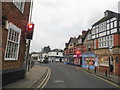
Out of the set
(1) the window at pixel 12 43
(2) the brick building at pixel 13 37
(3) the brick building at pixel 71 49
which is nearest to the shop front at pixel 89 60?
(3) the brick building at pixel 71 49

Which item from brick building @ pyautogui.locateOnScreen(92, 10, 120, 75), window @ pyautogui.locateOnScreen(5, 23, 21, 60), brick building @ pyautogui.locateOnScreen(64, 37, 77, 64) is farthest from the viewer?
brick building @ pyautogui.locateOnScreen(64, 37, 77, 64)

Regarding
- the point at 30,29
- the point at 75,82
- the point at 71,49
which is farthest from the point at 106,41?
the point at 71,49

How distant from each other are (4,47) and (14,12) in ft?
9.44

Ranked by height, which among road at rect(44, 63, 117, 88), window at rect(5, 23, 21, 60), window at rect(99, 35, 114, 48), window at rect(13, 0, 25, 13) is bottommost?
road at rect(44, 63, 117, 88)

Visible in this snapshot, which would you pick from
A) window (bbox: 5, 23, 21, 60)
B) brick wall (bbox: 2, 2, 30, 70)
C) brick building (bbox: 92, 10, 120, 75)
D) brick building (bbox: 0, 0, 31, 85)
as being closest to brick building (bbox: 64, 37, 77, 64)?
brick building (bbox: 92, 10, 120, 75)

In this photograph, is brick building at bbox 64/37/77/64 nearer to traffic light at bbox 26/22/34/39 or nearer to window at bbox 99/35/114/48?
window at bbox 99/35/114/48

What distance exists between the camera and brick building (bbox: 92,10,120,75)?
19891 mm

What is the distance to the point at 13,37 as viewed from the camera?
9930 millimetres

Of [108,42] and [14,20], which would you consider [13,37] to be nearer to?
[14,20]

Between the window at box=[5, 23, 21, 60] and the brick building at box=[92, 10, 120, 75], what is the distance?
12.3 meters

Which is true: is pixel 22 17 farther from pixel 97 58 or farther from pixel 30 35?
pixel 97 58

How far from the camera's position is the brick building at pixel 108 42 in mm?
19891

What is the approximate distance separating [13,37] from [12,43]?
49 centimetres

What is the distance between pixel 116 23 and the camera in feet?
67.8
